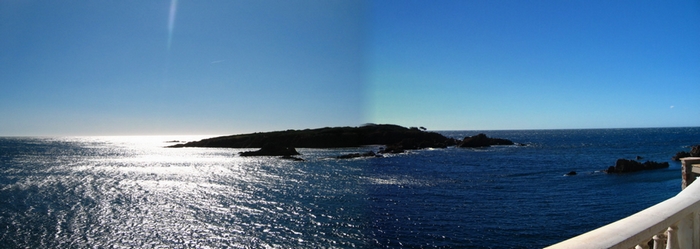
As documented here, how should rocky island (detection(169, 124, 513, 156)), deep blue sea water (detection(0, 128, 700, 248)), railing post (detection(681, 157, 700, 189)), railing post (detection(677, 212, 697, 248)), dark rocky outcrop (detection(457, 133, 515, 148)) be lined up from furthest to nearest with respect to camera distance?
rocky island (detection(169, 124, 513, 156)) → dark rocky outcrop (detection(457, 133, 515, 148)) → deep blue sea water (detection(0, 128, 700, 248)) → railing post (detection(681, 157, 700, 189)) → railing post (detection(677, 212, 697, 248))

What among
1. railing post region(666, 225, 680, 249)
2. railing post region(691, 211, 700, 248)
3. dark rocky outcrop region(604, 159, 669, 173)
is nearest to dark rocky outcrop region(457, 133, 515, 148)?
dark rocky outcrop region(604, 159, 669, 173)

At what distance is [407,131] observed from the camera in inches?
5094

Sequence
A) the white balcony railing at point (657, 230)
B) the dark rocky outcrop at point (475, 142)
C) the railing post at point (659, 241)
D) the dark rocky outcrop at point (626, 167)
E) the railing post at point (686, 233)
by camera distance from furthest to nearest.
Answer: the dark rocky outcrop at point (475, 142), the dark rocky outcrop at point (626, 167), the railing post at point (686, 233), the railing post at point (659, 241), the white balcony railing at point (657, 230)

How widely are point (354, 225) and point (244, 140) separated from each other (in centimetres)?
11736

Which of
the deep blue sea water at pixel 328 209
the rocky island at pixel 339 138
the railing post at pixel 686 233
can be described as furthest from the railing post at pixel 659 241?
the rocky island at pixel 339 138

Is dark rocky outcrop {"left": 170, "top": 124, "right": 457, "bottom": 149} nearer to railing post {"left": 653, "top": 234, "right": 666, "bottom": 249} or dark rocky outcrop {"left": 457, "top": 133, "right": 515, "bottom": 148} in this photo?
dark rocky outcrop {"left": 457, "top": 133, "right": 515, "bottom": 148}

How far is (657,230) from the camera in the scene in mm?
3549

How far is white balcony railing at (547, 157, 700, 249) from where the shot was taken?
3.10 metres

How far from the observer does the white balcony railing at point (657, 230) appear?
3096 mm

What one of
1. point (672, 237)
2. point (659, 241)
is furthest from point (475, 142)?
point (659, 241)

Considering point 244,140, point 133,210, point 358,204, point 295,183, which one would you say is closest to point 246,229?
point 358,204

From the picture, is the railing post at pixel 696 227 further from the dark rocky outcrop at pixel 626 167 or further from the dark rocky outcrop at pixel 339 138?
the dark rocky outcrop at pixel 339 138

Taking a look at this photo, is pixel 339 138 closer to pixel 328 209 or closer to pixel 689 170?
pixel 328 209

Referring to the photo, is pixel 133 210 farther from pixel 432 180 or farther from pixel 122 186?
pixel 432 180
